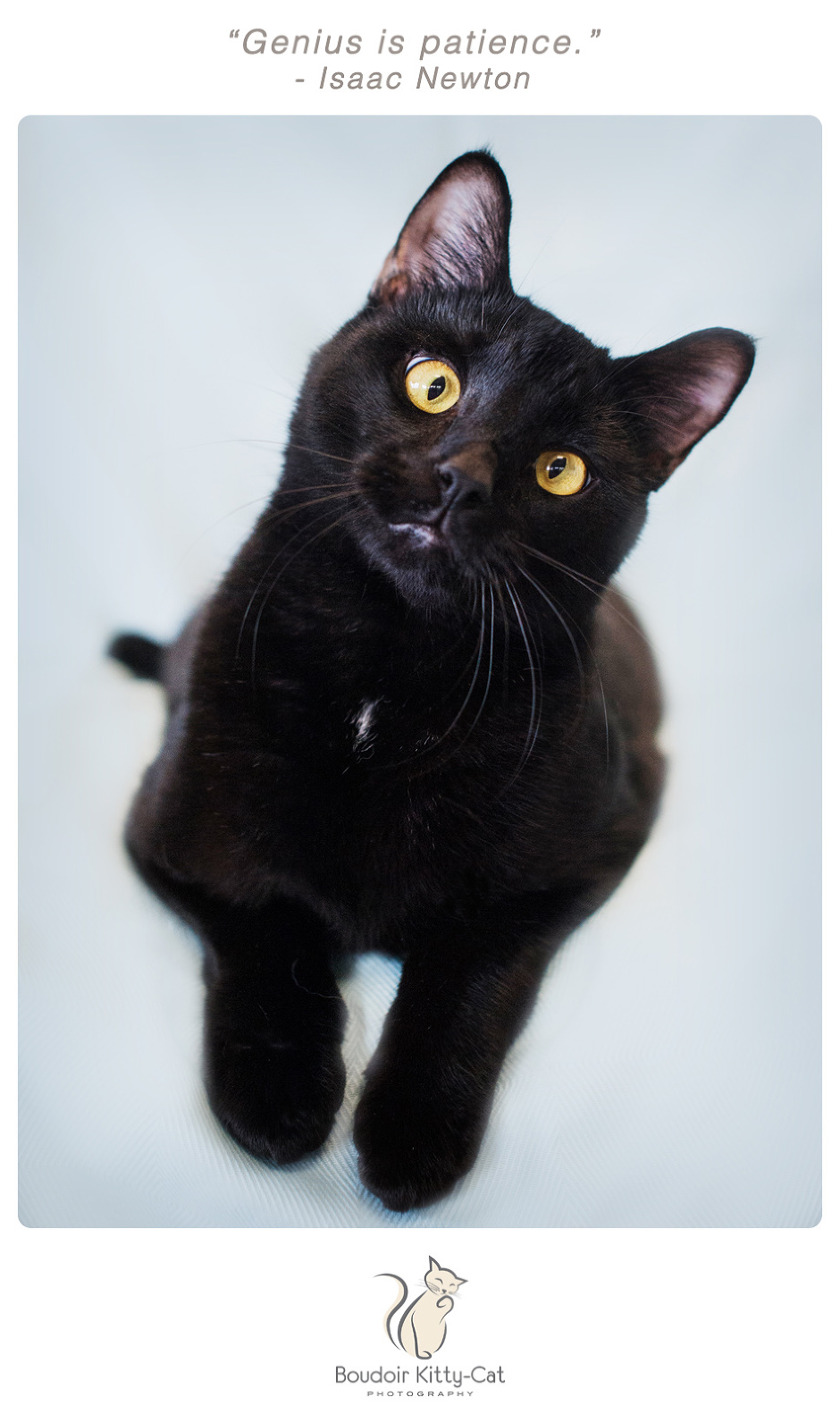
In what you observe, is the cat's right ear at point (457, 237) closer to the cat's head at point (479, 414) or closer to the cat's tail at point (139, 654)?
the cat's head at point (479, 414)

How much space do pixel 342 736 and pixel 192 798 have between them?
0.18 meters

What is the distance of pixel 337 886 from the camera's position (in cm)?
96

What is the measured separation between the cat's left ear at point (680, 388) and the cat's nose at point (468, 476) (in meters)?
0.25

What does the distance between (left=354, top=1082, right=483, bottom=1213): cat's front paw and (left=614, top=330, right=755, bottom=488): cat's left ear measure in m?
0.69

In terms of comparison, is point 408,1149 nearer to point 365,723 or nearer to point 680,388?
point 365,723

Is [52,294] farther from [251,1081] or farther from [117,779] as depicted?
[251,1081]

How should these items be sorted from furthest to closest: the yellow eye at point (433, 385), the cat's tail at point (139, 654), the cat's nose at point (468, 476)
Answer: the cat's tail at point (139, 654) < the yellow eye at point (433, 385) < the cat's nose at point (468, 476)

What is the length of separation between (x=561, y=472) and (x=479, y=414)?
0.11 meters
